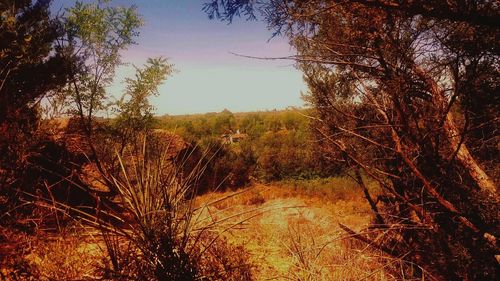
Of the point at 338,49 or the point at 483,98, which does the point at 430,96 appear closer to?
the point at 483,98

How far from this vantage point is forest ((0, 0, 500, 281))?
9.48ft

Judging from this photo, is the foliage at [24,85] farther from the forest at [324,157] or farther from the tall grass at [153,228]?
the tall grass at [153,228]

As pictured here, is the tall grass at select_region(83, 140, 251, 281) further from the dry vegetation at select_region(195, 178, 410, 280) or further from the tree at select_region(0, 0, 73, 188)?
the tree at select_region(0, 0, 73, 188)

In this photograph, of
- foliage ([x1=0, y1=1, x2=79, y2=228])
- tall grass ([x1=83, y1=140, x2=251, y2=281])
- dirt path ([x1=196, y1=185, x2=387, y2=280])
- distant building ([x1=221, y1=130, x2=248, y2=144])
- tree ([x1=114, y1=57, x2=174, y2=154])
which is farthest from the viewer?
tree ([x1=114, y1=57, x2=174, y2=154])

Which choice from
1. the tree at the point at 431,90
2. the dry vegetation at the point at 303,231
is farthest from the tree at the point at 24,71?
A: the tree at the point at 431,90

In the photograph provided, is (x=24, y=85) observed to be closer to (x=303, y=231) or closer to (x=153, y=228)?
(x=303, y=231)

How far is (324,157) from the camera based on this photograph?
754 centimetres

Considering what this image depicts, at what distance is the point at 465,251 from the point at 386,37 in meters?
3.00

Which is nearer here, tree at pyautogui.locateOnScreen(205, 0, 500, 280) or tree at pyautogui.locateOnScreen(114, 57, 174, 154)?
tree at pyautogui.locateOnScreen(205, 0, 500, 280)

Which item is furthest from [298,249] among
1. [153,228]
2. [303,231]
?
[303,231]

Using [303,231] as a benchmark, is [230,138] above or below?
above

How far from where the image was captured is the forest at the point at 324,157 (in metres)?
2.89

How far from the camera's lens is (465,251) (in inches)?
168

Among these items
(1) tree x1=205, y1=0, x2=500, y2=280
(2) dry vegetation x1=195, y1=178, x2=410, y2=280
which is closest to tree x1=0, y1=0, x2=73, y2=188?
(2) dry vegetation x1=195, y1=178, x2=410, y2=280
